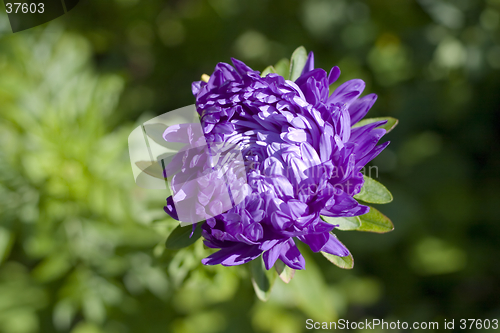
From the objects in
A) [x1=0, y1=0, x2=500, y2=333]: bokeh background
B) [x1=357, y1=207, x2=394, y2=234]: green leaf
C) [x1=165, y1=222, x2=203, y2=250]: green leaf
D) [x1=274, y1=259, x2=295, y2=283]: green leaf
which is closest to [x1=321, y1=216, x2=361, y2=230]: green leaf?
[x1=357, y1=207, x2=394, y2=234]: green leaf

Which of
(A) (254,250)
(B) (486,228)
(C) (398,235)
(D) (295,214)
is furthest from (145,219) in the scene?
(B) (486,228)

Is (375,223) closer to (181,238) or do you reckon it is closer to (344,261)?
(344,261)

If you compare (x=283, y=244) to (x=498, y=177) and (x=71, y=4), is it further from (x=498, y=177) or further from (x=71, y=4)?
(x=71, y=4)

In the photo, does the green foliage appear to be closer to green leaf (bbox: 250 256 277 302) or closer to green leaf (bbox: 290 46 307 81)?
green leaf (bbox: 250 256 277 302)

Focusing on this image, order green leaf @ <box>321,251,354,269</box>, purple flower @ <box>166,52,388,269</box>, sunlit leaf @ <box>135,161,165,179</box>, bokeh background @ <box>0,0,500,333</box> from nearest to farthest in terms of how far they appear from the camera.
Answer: purple flower @ <box>166,52,388,269</box> → green leaf @ <box>321,251,354,269</box> → sunlit leaf @ <box>135,161,165,179</box> → bokeh background @ <box>0,0,500,333</box>

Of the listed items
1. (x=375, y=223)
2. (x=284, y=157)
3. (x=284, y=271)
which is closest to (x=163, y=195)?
(x=284, y=271)
